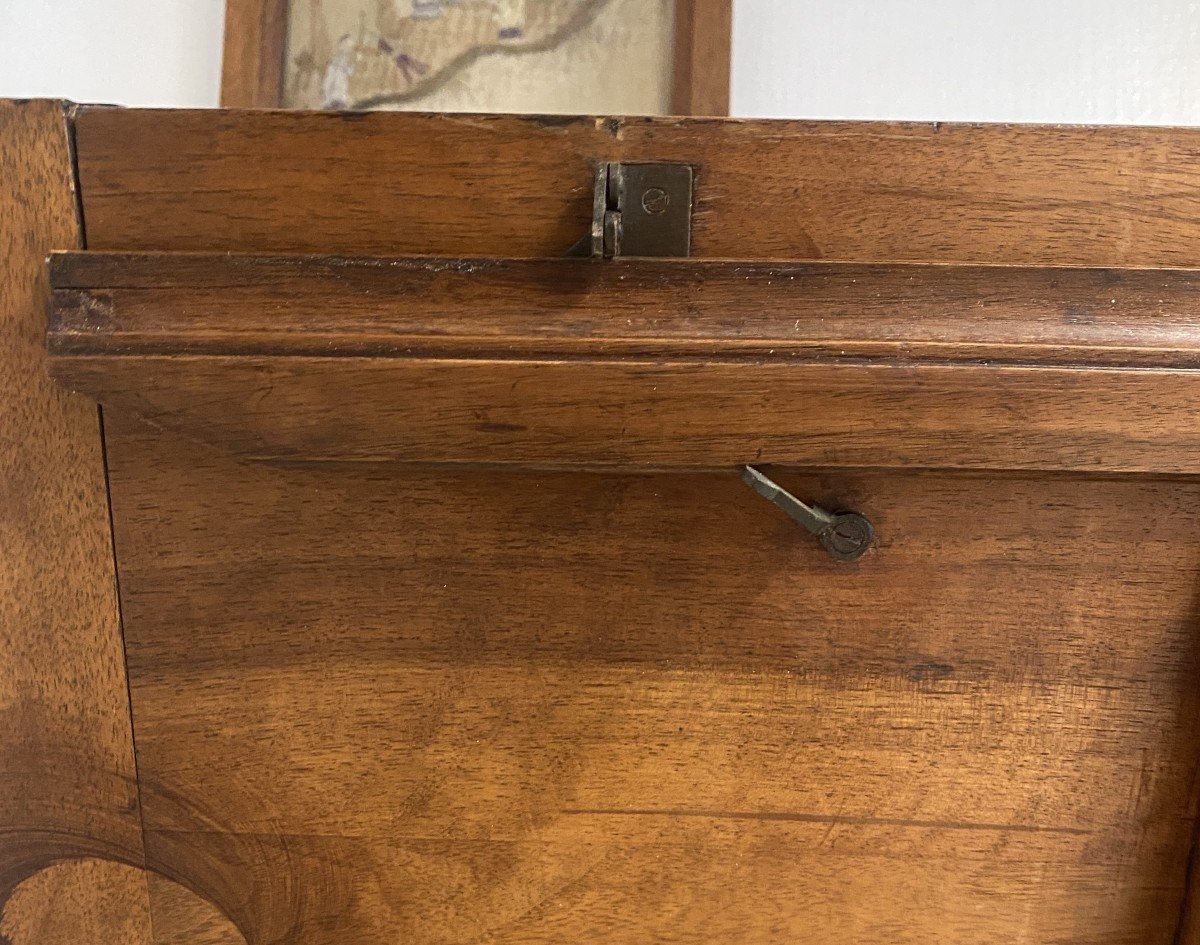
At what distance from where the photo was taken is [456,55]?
2.17 feet

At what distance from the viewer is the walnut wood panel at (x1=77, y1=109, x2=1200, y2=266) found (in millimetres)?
394

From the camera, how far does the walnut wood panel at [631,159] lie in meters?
0.39

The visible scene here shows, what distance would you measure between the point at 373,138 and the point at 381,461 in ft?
0.48

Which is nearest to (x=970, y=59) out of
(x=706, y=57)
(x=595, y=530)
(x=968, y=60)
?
(x=968, y=60)

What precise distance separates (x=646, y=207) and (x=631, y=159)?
23mm

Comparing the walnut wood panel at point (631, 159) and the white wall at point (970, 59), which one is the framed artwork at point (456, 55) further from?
the walnut wood panel at point (631, 159)

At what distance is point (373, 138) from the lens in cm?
40

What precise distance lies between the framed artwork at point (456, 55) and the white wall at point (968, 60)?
7 cm

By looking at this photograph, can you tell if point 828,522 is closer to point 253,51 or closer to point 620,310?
point 620,310

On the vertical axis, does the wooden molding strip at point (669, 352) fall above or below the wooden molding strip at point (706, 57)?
below

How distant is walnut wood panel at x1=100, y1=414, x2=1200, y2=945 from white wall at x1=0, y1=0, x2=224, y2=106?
0.39 metres

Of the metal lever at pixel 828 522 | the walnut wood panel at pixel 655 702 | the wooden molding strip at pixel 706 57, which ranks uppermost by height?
the wooden molding strip at pixel 706 57

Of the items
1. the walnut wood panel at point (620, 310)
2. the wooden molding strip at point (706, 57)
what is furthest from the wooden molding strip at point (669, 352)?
the wooden molding strip at point (706, 57)

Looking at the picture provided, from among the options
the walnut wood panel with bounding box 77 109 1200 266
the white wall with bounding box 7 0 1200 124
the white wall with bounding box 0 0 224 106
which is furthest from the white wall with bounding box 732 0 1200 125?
the white wall with bounding box 0 0 224 106
